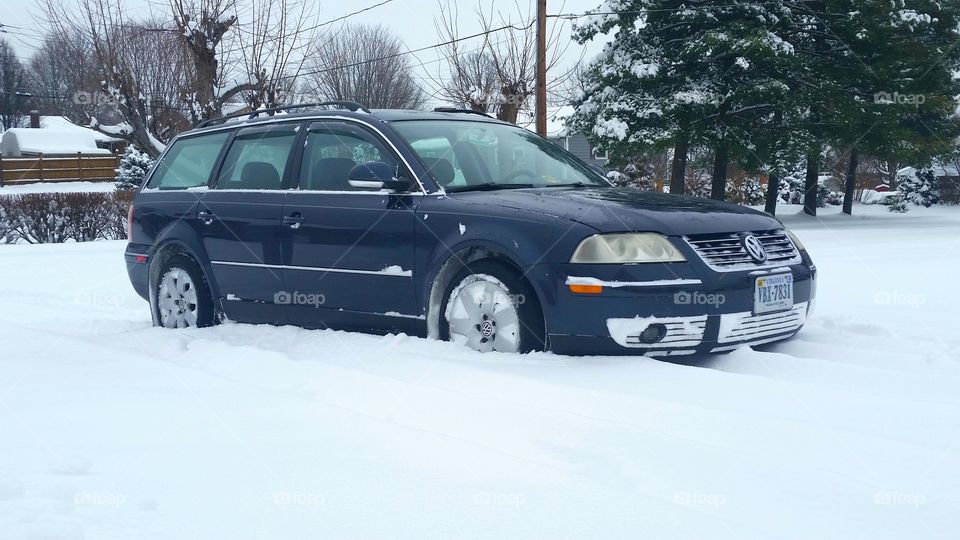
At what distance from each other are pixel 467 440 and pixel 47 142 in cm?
6119

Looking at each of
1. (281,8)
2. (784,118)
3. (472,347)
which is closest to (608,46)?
(784,118)

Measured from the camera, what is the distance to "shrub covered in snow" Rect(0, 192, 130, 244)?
18016mm

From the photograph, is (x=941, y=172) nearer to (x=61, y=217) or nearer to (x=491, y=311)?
(x=61, y=217)

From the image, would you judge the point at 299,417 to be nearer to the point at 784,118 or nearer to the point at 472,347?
the point at 472,347

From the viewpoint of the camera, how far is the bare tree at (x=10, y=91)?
78.0 metres

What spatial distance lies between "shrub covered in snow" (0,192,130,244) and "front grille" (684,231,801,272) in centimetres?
1645

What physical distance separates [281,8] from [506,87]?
6175mm

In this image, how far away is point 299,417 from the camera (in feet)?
12.8

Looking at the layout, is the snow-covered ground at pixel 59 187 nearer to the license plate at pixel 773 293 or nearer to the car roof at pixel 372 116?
the car roof at pixel 372 116

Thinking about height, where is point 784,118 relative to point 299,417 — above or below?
above

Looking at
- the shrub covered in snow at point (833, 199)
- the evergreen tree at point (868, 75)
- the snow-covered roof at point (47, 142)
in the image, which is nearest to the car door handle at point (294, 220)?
the evergreen tree at point (868, 75)

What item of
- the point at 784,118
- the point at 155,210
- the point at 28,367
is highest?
the point at 784,118

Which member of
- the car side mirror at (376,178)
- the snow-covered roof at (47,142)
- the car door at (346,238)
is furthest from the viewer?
the snow-covered roof at (47,142)

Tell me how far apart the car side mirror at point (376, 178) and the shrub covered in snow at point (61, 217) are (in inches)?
591
